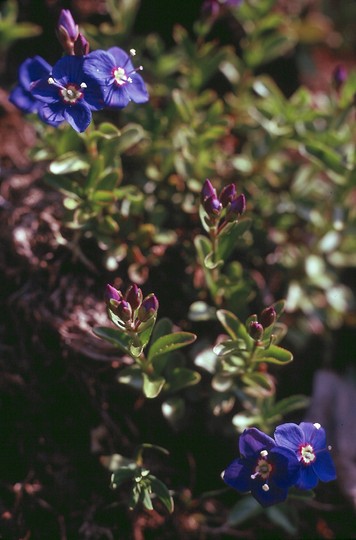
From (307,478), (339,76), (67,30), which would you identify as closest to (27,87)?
(67,30)

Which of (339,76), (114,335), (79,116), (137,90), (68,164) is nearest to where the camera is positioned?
(79,116)

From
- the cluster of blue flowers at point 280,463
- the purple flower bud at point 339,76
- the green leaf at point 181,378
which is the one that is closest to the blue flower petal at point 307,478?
the cluster of blue flowers at point 280,463

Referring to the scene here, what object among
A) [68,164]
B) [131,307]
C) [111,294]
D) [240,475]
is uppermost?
[68,164]

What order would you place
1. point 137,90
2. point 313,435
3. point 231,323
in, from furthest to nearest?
1. point 231,323
2. point 137,90
3. point 313,435

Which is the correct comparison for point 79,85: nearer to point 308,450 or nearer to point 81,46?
point 81,46

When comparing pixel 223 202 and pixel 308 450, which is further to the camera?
pixel 223 202

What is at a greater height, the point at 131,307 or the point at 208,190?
the point at 208,190

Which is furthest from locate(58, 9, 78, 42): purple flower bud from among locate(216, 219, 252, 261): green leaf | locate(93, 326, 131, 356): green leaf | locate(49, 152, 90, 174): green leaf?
locate(93, 326, 131, 356): green leaf
